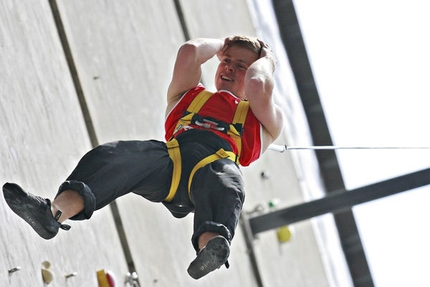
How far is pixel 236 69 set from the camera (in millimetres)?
5012

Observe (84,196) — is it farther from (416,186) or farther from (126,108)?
(416,186)

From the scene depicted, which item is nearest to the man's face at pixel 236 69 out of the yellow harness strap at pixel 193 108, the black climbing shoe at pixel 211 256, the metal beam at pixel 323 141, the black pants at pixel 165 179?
the yellow harness strap at pixel 193 108

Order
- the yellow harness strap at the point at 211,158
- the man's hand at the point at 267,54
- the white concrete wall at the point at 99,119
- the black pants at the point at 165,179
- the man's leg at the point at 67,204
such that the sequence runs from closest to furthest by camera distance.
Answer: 1. the man's leg at the point at 67,204
2. the black pants at the point at 165,179
3. the yellow harness strap at the point at 211,158
4. the man's hand at the point at 267,54
5. the white concrete wall at the point at 99,119

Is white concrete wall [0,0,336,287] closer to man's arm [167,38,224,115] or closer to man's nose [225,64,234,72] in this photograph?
man's arm [167,38,224,115]

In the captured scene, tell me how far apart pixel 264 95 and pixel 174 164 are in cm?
44

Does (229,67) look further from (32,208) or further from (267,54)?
(32,208)

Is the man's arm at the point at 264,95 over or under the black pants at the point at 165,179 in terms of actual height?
over

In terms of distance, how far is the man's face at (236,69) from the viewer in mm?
5000

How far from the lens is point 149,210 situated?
273 inches

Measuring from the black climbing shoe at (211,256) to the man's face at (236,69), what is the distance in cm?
90

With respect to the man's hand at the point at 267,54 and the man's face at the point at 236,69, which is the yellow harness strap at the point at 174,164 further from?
the man's hand at the point at 267,54

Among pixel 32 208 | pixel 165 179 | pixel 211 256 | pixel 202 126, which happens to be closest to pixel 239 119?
pixel 202 126

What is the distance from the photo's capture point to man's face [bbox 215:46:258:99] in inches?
197

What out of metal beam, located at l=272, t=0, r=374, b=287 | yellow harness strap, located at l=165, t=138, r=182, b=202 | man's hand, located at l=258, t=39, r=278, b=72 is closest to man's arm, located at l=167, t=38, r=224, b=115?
man's hand, located at l=258, t=39, r=278, b=72
